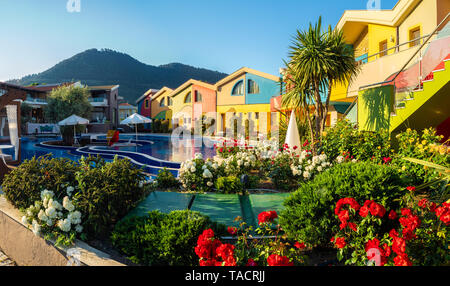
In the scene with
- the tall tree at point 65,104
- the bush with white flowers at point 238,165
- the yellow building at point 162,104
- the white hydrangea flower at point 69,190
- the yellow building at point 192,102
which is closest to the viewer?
the white hydrangea flower at point 69,190

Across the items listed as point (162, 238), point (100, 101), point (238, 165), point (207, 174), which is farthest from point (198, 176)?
point (100, 101)

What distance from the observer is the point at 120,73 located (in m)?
98.6

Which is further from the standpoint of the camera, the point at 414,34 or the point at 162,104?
the point at 162,104

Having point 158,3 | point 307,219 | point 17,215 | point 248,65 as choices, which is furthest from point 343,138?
point 248,65

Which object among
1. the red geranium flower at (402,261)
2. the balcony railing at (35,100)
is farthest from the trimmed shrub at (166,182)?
the balcony railing at (35,100)

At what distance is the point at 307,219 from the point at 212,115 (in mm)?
30797

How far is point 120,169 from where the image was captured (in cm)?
522

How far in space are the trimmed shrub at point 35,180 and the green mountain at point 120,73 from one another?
8506cm

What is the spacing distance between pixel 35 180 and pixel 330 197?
193 inches

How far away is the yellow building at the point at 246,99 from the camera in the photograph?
2931 centimetres

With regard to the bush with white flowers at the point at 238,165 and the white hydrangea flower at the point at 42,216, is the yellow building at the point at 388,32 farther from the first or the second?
the white hydrangea flower at the point at 42,216

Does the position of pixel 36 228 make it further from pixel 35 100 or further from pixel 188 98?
pixel 35 100

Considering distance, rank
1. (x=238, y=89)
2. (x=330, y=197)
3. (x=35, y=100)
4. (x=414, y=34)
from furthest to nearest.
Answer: (x=35, y=100) < (x=238, y=89) < (x=414, y=34) < (x=330, y=197)

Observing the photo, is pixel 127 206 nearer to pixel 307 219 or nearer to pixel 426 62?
pixel 307 219
